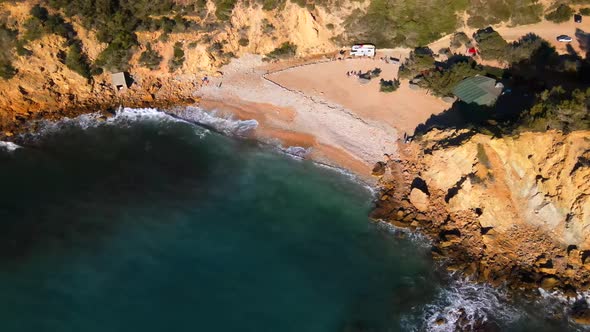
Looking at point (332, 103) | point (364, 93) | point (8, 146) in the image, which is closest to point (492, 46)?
point (364, 93)

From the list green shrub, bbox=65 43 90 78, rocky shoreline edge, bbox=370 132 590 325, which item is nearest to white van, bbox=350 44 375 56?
rocky shoreline edge, bbox=370 132 590 325

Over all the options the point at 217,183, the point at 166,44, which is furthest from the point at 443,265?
the point at 166,44

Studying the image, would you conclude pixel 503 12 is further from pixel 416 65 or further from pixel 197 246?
pixel 197 246

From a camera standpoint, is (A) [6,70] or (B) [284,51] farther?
(B) [284,51]

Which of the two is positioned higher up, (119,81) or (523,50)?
(523,50)

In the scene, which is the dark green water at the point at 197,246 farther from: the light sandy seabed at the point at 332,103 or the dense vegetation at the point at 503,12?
the dense vegetation at the point at 503,12

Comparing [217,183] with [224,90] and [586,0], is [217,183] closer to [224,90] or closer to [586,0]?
[224,90]

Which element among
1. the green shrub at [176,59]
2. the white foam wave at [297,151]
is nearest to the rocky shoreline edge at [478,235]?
the white foam wave at [297,151]
